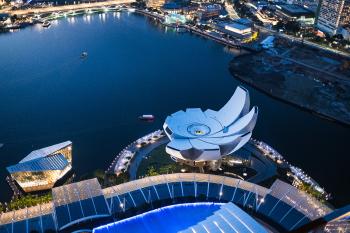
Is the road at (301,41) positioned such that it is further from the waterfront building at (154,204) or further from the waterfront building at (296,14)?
the waterfront building at (154,204)

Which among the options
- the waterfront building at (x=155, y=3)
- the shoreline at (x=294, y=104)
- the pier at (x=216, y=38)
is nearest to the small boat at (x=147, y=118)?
the shoreline at (x=294, y=104)

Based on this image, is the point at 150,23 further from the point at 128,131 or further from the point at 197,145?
the point at 197,145

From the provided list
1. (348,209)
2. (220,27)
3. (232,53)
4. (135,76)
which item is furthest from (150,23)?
(348,209)

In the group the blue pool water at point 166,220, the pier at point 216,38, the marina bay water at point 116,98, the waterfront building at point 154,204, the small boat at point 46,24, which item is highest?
the blue pool water at point 166,220

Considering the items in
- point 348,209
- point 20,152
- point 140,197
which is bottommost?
point 20,152

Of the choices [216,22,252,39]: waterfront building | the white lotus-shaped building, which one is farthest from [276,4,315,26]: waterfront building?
the white lotus-shaped building
